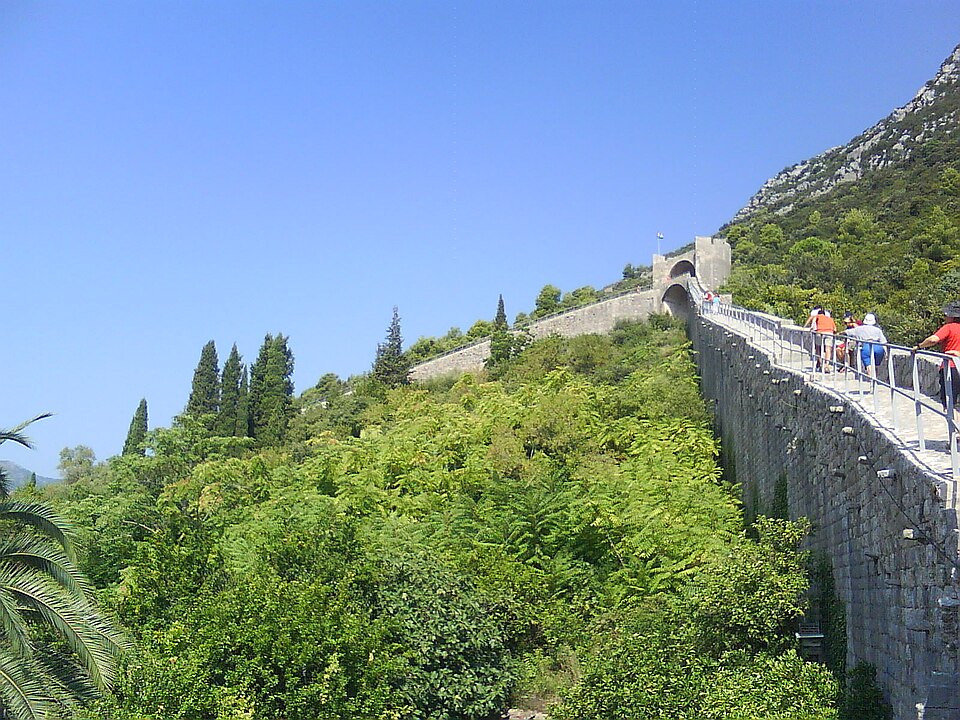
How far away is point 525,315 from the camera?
239 ft

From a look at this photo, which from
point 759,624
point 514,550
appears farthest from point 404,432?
point 759,624

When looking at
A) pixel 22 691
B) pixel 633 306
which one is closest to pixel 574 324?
pixel 633 306

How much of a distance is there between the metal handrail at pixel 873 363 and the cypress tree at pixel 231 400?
31.0 metres

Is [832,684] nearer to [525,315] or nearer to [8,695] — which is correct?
[8,695]

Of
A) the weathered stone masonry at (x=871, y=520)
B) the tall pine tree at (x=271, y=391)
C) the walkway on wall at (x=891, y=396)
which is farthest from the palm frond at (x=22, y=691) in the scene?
the tall pine tree at (x=271, y=391)

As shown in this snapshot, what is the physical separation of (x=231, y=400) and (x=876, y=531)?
5239cm

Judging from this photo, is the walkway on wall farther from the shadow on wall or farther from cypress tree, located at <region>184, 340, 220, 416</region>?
cypress tree, located at <region>184, 340, 220, 416</region>

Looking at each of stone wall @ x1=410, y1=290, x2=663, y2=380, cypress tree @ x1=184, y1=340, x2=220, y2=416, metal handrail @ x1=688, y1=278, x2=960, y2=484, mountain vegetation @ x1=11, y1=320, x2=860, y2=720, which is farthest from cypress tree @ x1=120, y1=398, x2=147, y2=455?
metal handrail @ x1=688, y1=278, x2=960, y2=484

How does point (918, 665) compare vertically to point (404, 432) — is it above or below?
below

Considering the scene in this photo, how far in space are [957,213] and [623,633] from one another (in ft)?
167

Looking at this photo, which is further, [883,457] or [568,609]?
[568,609]

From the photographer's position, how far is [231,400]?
5906cm

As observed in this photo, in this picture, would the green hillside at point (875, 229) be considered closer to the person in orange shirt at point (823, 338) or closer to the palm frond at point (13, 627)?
the person in orange shirt at point (823, 338)

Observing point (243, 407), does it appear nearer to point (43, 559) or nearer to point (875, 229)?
point (875, 229)
